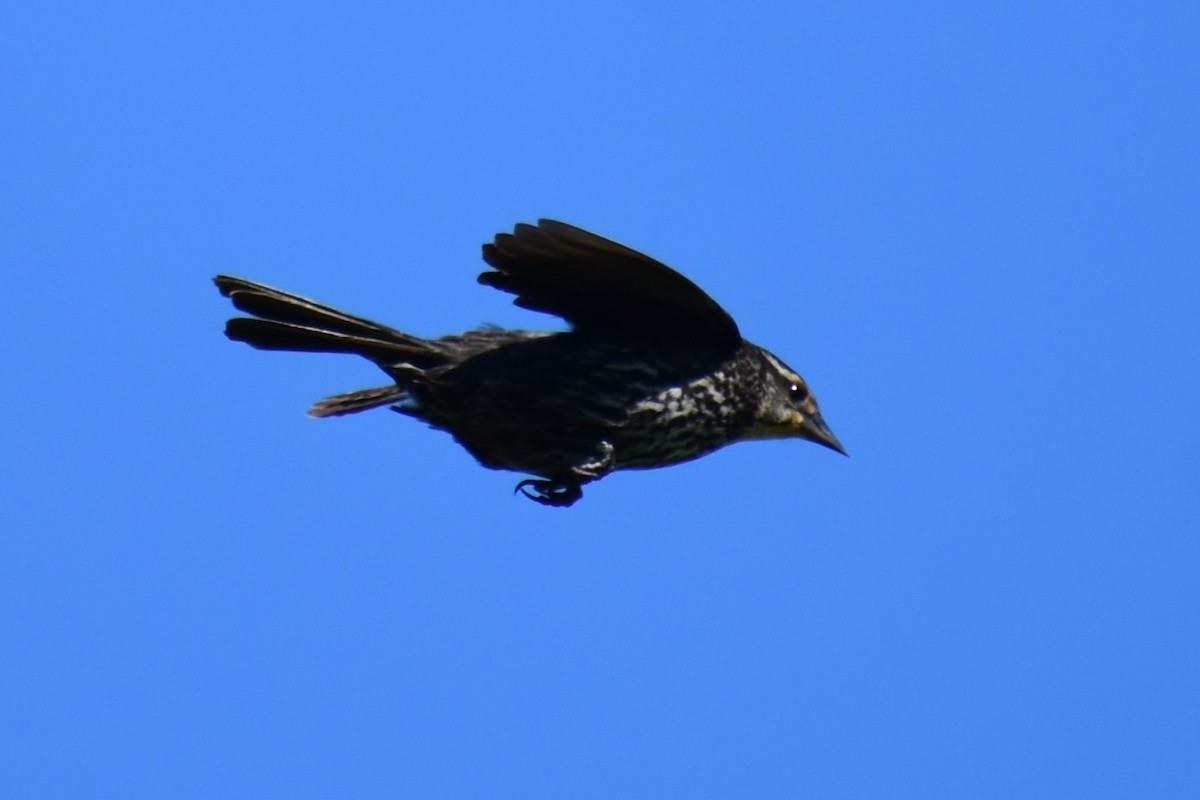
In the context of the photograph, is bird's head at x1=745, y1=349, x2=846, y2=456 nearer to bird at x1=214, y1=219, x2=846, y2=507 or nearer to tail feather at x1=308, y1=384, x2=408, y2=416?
bird at x1=214, y1=219, x2=846, y2=507

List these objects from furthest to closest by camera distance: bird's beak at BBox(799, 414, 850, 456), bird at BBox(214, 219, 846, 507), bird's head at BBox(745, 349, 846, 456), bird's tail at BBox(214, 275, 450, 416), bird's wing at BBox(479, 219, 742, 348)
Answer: bird's beak at BBox(799, 414, 850, 456)
bird's head at BBox(745, 349, 846, 456)
bird's tail at BBox(214, 275, 450, 416)
bird at BBox(214, 219, 846, 507)
bird's wing at BBox(479, 219, 742, 348)

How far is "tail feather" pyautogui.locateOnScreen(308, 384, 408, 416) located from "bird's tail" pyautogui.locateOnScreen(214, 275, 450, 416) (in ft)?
0.39

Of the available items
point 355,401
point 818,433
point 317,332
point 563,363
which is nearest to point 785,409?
point 818,433

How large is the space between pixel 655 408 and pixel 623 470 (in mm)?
328

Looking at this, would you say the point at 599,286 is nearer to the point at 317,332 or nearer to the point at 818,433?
the point at 317,332

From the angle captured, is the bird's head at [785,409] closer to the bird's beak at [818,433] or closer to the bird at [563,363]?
the bird's beak at [818,433]

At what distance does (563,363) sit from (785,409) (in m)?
1.22

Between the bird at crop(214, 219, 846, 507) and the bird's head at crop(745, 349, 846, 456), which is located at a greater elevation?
the bird's head at crop(745, 349, 846, 456)

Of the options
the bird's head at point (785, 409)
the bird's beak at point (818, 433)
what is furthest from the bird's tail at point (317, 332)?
the bird's beak at point (818, 433)

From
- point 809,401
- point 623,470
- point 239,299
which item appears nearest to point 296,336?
point 239,299

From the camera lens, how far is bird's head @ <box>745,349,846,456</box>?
774 centimetres

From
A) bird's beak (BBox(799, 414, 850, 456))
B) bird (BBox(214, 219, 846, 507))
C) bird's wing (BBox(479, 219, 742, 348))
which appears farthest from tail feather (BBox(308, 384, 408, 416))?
bird's beak (BBox(799, 414, 850, 456))

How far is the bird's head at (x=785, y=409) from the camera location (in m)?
7.74

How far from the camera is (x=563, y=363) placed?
7105 mm
